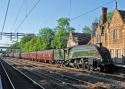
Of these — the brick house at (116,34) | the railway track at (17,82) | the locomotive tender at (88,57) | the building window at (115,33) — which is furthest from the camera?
the building window at (115,33)

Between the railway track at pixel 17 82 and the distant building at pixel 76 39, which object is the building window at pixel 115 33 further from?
the distant building at pixel 76 39

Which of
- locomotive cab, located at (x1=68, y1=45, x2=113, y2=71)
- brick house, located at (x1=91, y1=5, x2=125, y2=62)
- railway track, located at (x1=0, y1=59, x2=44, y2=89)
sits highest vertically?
brick house, located at (x1=91, y1=5, x2=125, y2=62)

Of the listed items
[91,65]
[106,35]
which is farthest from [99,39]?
[91,65]

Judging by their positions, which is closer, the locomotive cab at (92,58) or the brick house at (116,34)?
the locomotive cab at (92,58)

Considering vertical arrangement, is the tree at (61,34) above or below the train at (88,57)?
above

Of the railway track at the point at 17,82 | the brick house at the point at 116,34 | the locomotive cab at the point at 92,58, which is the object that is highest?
the brick house at the point at 116,34

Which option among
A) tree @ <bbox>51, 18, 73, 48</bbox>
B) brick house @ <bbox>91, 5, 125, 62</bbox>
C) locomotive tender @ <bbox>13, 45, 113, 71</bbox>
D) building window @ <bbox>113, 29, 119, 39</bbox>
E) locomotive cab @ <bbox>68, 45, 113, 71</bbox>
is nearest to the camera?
locomotive cab @ <bbox>68, 45, 113, 71</bbox>

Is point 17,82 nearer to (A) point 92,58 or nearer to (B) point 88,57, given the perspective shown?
(A) point 92,58

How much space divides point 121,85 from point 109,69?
13.6 metres

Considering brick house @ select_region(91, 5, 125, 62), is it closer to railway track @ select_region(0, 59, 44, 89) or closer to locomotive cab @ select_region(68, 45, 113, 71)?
locomotive cab @ select_region(68, 45, 113, 71)

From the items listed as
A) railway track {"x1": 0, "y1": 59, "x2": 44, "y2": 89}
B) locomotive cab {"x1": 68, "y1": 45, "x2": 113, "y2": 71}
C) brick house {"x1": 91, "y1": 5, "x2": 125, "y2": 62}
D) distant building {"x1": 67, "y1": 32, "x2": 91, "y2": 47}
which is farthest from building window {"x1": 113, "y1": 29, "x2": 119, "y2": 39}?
distant building {"x1": 67, "y1": 32, "x2": 91, "y2": 47}

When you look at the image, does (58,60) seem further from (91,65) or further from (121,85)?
(121,85)

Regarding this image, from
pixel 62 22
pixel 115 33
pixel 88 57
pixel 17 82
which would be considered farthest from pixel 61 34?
pixel 17 82

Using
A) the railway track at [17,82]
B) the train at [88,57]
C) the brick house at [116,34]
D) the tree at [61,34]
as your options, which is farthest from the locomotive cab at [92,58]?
the tree at [61,34]
